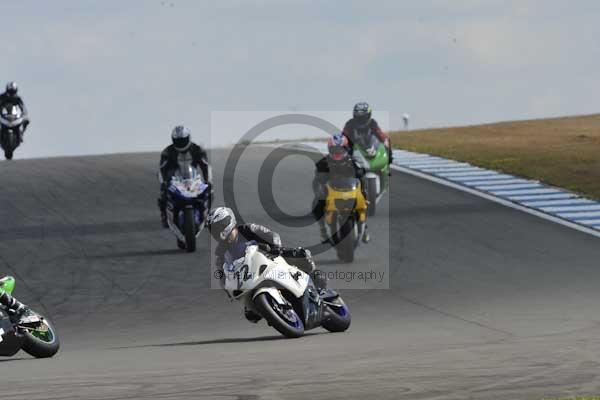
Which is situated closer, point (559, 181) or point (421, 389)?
point (421, 389)

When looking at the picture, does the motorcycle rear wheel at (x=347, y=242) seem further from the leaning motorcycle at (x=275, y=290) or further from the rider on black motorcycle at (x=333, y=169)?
the leaning motorcycle at (x=275, y=290)

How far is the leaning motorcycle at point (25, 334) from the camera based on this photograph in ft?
36.9

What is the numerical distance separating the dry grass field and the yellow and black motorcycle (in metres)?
8.92

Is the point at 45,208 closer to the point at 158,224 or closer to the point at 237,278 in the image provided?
the point at 158,224

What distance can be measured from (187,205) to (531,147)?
17.0 m

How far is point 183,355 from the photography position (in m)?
11.2

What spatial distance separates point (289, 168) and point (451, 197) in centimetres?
629

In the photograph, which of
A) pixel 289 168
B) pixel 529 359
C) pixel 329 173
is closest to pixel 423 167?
pixel 289 168

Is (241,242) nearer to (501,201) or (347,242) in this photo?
(347,242)

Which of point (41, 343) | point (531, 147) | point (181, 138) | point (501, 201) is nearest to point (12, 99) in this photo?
point (531, 147)

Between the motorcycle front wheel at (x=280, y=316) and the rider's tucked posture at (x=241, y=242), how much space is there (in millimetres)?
321

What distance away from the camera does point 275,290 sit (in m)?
11.7

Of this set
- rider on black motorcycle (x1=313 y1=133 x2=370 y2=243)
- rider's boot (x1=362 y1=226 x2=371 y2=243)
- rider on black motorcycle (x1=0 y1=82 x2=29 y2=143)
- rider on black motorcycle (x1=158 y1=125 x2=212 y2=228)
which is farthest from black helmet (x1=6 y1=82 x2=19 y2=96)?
rider on black motorcycle (x1=313 y1=133 x2=370 y2=243)

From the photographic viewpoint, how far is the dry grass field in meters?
28.3
